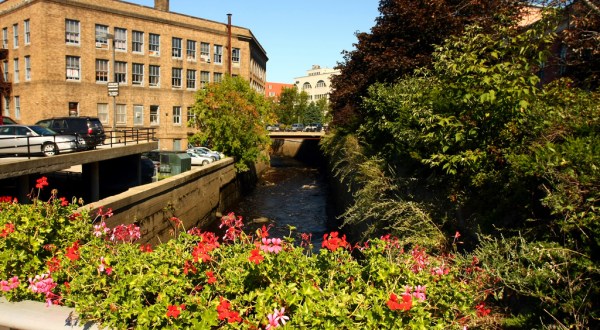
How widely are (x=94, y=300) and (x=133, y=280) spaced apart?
10.5 inches

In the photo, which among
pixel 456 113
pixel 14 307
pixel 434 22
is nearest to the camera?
pixel 14 307

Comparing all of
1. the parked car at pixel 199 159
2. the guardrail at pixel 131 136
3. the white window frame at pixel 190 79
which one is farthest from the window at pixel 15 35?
the parked car at pixel 199 159

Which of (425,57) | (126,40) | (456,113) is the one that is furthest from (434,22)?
(126,40)

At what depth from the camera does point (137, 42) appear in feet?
133

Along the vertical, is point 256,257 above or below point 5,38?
below

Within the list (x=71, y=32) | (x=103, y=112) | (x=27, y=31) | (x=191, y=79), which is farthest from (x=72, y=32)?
(x=191, y=79)

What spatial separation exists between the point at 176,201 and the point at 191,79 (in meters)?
26.8

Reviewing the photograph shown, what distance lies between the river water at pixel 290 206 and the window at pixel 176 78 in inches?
520

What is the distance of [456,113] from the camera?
29.3 ft

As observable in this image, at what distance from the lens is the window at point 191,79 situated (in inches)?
1758

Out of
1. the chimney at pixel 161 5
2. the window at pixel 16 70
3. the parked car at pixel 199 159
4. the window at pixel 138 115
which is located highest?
the chimney at pixel 161 5

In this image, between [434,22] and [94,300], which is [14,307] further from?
[434,22]

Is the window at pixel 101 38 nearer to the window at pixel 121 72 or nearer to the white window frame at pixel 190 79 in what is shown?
the window at pixel 121 72

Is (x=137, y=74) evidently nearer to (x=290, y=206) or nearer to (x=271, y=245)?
(x=290, y=206)
